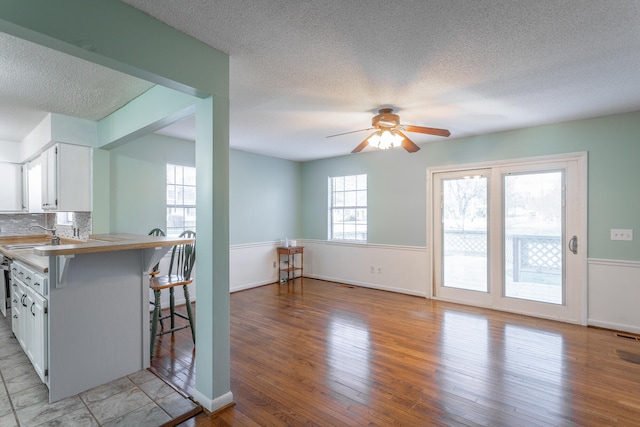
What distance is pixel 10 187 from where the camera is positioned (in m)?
4.31

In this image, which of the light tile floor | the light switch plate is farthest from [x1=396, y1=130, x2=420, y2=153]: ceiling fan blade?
the light tile floor

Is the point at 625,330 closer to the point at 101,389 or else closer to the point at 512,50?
the point at 512,50

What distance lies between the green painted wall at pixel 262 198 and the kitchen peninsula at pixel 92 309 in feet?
8.78

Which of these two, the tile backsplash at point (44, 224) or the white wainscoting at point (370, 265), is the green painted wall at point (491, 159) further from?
the tile backsplash at point (44, 224)

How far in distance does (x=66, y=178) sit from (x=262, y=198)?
293cm

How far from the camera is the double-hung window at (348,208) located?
5.75 m

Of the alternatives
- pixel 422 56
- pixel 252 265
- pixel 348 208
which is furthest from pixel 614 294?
pixel 252 265

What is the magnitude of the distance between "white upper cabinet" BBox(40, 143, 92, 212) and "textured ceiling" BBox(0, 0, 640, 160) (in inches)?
47.7

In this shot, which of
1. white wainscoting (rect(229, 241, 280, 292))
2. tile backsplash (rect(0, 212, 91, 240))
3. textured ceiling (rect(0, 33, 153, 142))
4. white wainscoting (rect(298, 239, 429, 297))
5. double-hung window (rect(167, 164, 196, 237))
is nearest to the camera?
textured ceiling (rect(0, 33, 153, 142))

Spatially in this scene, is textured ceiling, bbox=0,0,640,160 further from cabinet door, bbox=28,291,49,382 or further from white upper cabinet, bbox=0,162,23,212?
white upper cabinet, bbox=0,162,23,212

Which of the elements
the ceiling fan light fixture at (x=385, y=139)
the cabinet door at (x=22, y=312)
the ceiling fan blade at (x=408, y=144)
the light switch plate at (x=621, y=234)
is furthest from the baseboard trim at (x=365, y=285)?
the cabinet door at (x=22, y=312)

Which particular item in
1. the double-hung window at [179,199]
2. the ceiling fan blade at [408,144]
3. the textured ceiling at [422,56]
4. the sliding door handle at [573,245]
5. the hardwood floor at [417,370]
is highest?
the textured ceiling at [422,56]

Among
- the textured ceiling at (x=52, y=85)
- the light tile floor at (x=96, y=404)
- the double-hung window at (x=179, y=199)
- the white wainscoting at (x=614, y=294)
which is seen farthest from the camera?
the double-hung window at (x=179, y=199)

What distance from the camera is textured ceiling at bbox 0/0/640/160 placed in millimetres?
1729
